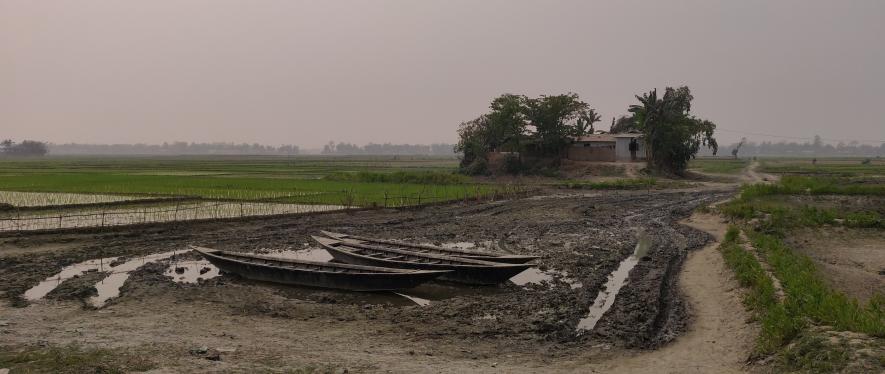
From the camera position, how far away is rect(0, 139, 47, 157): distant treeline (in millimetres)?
138000

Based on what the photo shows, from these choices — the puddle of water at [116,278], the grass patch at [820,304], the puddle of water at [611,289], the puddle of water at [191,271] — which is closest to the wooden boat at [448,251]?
the puddle of water at [611,289]

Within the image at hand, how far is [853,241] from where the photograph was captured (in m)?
17.5

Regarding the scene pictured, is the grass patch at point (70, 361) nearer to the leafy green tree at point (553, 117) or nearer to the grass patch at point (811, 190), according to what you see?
the grass patch at point (811, 190)

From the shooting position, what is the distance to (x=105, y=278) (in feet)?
42.5

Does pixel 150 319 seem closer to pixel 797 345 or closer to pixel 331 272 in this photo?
pixel 331 272

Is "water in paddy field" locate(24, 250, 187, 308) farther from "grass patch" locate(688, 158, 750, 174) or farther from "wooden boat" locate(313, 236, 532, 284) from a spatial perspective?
"grass patch" locate(688, 158, 750, 174)

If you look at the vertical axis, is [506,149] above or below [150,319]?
above

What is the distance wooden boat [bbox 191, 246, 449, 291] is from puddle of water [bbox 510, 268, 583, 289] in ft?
7.65

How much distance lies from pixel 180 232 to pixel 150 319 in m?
9.59

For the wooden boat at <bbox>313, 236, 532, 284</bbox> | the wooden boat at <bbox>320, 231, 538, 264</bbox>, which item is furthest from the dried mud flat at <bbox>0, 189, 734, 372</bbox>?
the wooden boat at <bbox>320, 231, 538, 264</bbox>

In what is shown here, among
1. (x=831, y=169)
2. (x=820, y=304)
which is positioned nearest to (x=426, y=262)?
(x=820, y=304)

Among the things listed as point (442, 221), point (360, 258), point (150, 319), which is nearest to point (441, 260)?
point (360, 258)

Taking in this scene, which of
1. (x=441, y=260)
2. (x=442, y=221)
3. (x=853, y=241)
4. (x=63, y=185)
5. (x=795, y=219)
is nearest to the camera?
(x=441, y=260)

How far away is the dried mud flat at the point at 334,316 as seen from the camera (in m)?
8.18
